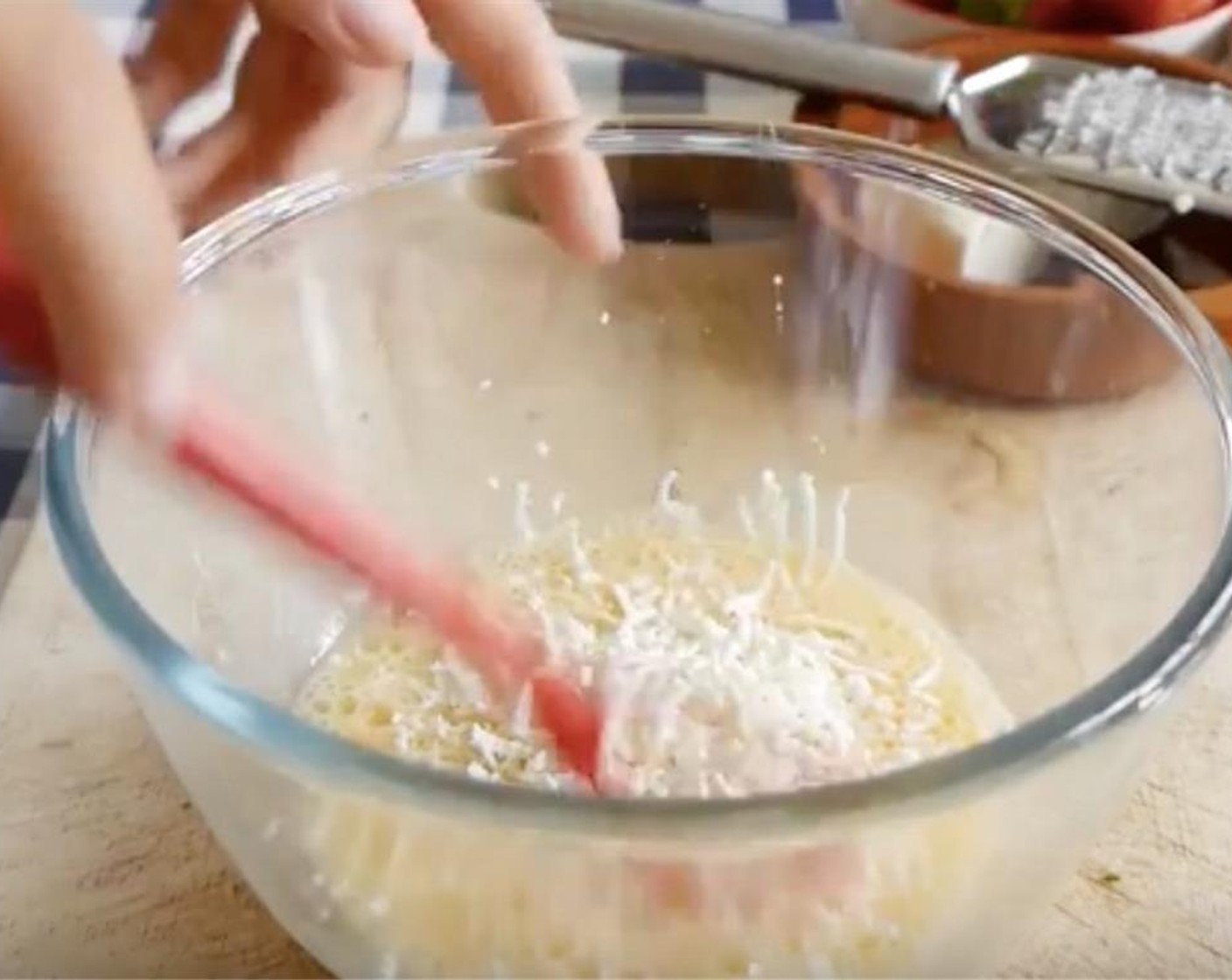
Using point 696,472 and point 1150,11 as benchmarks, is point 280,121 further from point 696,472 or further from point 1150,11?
point 1150,11

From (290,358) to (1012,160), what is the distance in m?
0.28

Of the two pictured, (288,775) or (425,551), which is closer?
(288,775)

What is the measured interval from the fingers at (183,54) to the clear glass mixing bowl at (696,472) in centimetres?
20

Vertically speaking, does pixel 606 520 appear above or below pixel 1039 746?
below

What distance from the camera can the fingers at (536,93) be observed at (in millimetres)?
590

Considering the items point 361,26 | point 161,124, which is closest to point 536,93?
point 361,26

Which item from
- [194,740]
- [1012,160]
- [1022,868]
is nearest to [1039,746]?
[1022,868]

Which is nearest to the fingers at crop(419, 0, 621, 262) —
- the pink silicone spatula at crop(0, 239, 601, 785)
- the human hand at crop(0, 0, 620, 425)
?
the human hand at crop(0, 0, 620, 425)

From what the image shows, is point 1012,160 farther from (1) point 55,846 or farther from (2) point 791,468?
(1) point 55,846

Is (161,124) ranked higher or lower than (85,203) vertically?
lower

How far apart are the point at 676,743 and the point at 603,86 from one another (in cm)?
45

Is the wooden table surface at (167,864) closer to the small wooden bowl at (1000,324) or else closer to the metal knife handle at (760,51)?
the small wooden bowl at (1000,324)

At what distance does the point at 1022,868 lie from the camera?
439 mm

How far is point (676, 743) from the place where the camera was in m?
0.49
